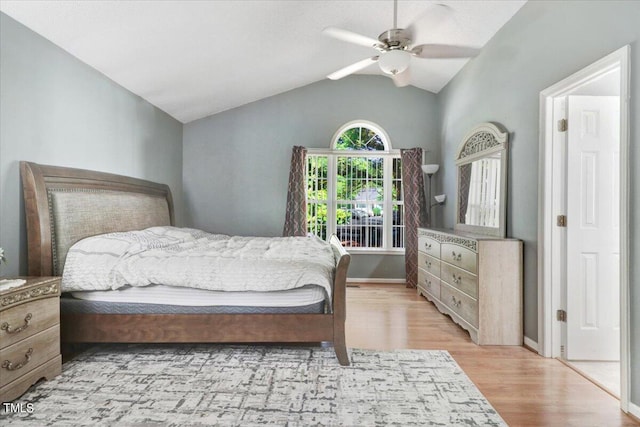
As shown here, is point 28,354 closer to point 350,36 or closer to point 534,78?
point 350,36

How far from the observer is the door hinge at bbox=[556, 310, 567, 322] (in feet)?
9.47

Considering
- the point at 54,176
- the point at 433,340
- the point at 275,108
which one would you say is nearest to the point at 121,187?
the point at 54,176

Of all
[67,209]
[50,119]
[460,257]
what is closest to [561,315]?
[460,257]

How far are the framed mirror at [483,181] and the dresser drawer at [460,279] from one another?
0.51 metres

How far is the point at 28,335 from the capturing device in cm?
217

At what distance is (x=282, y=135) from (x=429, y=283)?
3.09 meters

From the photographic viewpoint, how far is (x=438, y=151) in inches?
229

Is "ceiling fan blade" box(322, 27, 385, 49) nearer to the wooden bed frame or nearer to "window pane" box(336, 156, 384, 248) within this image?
the wooden bed frame

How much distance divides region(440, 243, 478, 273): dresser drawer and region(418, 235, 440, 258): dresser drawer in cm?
20

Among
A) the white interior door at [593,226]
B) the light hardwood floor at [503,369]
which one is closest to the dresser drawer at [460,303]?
the light hardwood floor at [503,369]

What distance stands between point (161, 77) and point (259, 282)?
2749 millimetres

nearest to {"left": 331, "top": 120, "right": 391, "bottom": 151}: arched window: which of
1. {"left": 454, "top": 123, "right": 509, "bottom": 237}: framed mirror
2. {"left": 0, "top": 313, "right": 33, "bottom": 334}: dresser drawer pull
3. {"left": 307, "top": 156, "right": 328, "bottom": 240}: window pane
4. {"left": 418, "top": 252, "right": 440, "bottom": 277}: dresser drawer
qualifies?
{"left": 307, "top": 156, "right": 328, "bottom": 240}: window pane

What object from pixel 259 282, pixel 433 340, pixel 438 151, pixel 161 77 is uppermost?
pixel 161 77

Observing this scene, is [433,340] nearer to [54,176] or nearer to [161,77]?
[54,176]
